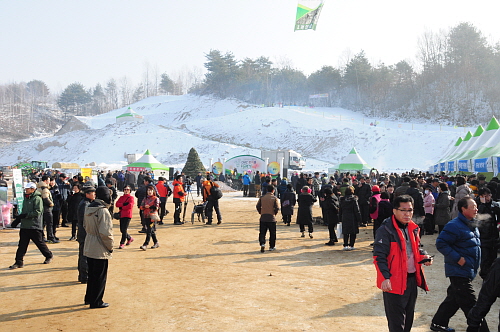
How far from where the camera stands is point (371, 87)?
79.9m

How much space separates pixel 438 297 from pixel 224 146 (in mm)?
53030

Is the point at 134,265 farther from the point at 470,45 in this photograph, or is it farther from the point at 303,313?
the point at 470,45

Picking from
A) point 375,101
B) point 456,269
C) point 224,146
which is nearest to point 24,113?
point 224,146

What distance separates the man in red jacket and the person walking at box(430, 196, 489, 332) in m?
0.68

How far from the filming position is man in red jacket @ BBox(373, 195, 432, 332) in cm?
348

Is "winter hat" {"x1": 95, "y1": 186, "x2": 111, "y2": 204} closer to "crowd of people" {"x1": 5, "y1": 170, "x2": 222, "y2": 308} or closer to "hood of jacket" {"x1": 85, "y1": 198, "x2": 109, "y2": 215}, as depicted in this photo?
"crowd of people" {"x1": 5, "y1": 170, "x2": 222, "y2": 308}

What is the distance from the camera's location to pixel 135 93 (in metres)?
136

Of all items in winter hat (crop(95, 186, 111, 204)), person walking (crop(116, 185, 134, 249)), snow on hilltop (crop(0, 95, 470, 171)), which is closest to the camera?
winter hat (crop(95, 186, 111, 204))

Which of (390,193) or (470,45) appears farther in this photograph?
(470,45)

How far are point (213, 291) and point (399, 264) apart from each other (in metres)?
3.40

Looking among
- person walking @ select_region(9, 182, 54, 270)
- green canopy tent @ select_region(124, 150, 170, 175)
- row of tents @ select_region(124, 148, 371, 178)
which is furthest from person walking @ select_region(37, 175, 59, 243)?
green canopy tent @ select_region(124, 150, 170, 175)

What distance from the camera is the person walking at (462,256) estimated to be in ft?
13.4

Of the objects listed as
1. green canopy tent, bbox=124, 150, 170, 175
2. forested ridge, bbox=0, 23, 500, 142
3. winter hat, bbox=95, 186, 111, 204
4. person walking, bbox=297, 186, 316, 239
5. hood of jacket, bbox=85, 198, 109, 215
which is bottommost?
person walking, bbox=297, 186, 316, 239

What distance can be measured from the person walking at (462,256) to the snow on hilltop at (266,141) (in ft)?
143
